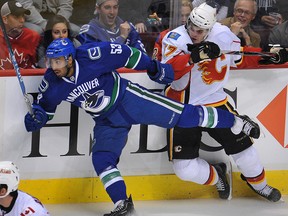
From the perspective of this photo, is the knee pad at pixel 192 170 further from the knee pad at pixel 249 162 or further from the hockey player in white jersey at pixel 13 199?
the hockey player in white jersey at pixel 13 199

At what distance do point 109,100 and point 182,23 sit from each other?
78 centimetres

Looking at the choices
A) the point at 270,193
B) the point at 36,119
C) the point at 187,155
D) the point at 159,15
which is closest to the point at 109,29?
the point at 159,15

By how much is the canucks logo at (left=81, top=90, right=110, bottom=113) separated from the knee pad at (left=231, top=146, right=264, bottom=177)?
0.94m

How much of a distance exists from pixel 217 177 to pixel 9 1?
165 centimetres

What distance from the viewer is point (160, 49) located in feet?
22.3

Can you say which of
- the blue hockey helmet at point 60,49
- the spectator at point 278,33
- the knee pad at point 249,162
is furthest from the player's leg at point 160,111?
the spectator at point 278,33

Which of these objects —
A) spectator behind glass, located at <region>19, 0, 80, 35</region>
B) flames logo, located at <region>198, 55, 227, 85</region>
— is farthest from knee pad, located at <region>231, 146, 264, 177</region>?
spectator behind glass, located at <region>19, 0, 80, 35</region>

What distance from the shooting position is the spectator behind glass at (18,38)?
6.57 m

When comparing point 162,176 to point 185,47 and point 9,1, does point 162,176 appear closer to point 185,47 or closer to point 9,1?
point 185,47

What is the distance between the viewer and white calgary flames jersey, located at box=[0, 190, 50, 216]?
5414 millimetres

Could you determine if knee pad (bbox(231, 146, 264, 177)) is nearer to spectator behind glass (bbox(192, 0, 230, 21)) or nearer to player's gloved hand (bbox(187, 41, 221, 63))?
player's gloved hand (bbox(187, 41, 221, 63))

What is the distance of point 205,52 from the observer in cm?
645

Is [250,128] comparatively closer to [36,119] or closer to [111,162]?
[111,162]

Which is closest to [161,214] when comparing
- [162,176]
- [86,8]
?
[162,176]
